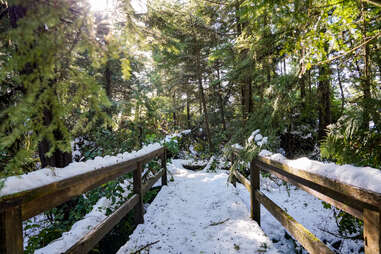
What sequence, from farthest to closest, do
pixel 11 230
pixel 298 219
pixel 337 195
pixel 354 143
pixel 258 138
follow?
pixel 298 219
pixel 258 138
pixel 354 143
pixel 337 195
pixel 11 230

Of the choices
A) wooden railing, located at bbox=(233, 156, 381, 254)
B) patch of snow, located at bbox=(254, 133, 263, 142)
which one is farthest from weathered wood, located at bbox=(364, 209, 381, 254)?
patch of snow, located at bbox=(254, 133, 263, 142)

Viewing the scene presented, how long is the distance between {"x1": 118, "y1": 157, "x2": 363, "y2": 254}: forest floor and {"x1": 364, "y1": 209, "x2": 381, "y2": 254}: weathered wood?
157 centimetres

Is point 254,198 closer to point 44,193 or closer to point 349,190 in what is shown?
point 349,190

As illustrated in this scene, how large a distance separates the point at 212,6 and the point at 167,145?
6.48m

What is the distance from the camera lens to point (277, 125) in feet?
14.1

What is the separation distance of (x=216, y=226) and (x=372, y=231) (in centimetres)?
250

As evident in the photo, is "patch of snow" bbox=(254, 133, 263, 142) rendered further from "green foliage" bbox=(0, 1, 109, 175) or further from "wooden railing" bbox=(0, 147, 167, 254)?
"green foliage" bbox=(0, 1, 109, 175)

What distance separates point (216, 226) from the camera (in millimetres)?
3443

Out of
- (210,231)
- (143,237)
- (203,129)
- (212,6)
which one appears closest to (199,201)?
(210,231)

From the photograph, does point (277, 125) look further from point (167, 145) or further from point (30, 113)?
point (30, 113)

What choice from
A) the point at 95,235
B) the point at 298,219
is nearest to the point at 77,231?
the point at 95,235

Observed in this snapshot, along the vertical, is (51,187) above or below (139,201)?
above

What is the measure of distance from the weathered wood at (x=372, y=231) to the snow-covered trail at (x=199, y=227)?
5.14ft

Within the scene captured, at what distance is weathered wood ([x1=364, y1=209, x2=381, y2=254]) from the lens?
1229mm
